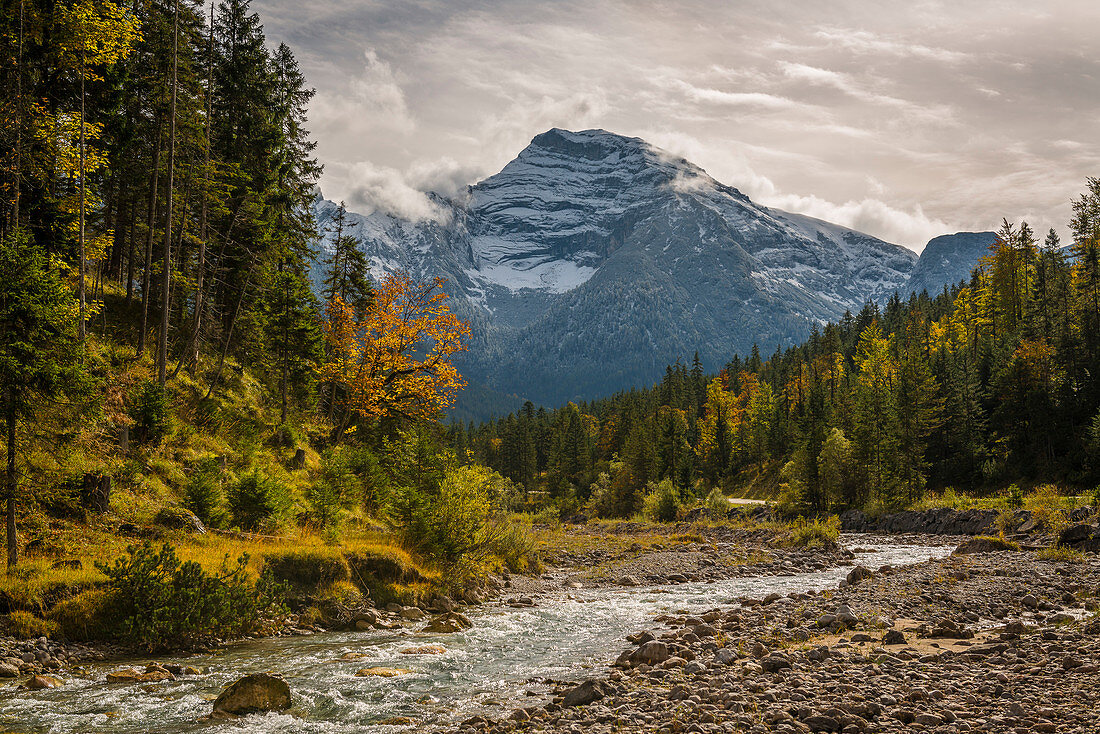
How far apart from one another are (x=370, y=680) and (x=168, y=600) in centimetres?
533

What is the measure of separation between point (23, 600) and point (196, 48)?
110 ft

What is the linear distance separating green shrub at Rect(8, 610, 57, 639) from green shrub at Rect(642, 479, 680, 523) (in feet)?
191

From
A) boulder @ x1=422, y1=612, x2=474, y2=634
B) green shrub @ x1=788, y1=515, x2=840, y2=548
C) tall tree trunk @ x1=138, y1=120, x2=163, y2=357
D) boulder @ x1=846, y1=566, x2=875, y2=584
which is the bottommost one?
green shrub @ x1=788, y1=515, x2=840, y2=548

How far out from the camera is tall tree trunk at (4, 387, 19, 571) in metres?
14.3

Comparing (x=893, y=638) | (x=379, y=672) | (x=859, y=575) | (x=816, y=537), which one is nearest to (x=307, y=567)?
(x=379, y=672)

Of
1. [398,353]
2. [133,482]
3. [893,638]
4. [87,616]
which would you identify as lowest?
[893,638]

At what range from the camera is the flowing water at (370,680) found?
1061 centimetres

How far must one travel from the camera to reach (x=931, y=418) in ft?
205

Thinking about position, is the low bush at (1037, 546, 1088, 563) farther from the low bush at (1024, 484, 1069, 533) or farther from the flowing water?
the flowing water

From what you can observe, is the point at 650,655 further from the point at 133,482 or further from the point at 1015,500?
the point at 1015,500

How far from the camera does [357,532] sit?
25703mm

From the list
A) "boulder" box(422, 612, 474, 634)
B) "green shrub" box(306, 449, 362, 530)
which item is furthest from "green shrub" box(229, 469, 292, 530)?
"boulder" box(422, 612, 474, 634)

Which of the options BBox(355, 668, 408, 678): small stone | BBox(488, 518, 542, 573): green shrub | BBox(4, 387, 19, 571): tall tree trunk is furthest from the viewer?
BBox(488, 518, 542, 573): green shrub

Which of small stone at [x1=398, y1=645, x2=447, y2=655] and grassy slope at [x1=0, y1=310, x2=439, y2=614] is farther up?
grassy slope at [x1=0, y1=310, x2=439, y2=614]
